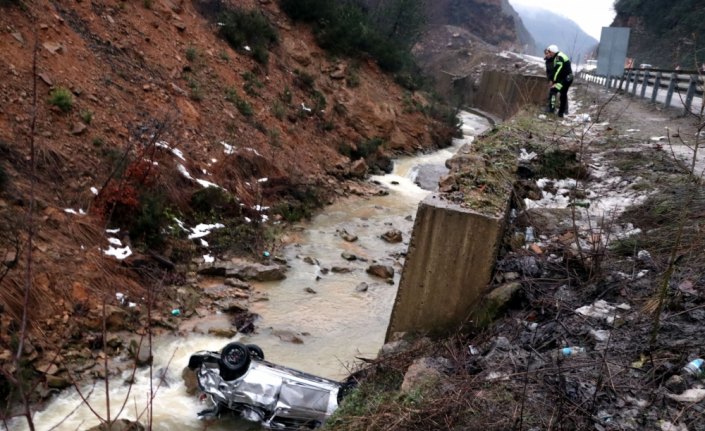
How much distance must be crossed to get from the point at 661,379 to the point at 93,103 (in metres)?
9.08

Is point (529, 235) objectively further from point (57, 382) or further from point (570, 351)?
point (57, 382)

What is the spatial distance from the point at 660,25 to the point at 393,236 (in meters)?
27.3

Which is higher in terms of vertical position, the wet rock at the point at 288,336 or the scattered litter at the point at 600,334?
the scattered litter at the point at 600,334

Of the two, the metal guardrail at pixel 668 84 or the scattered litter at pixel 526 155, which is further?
the metal guardrail at pixel 668 84

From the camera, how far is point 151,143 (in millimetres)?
8547

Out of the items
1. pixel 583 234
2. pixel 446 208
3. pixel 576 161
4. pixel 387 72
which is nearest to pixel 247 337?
pixel 446 208

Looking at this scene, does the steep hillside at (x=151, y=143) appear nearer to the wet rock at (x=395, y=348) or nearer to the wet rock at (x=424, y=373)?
the wet rock at (x=395, y=348)

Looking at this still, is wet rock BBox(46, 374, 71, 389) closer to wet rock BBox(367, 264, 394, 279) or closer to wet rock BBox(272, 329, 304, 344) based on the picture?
wet rock BBox(272, 329, 304, 344)

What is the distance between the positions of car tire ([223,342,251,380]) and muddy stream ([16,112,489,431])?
44 cm

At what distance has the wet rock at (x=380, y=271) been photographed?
342 inches

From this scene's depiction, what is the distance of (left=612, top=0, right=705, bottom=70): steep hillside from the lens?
26094 millimetres

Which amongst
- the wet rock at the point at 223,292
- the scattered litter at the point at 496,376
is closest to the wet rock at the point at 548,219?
the scattered litter at the point at 496,376

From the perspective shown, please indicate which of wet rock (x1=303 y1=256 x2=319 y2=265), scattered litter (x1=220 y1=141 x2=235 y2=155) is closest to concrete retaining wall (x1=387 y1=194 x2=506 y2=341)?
wet rock (x1=303 y1=256 x2=319 y2=265)

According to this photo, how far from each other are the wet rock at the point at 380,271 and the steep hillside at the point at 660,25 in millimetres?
21226
